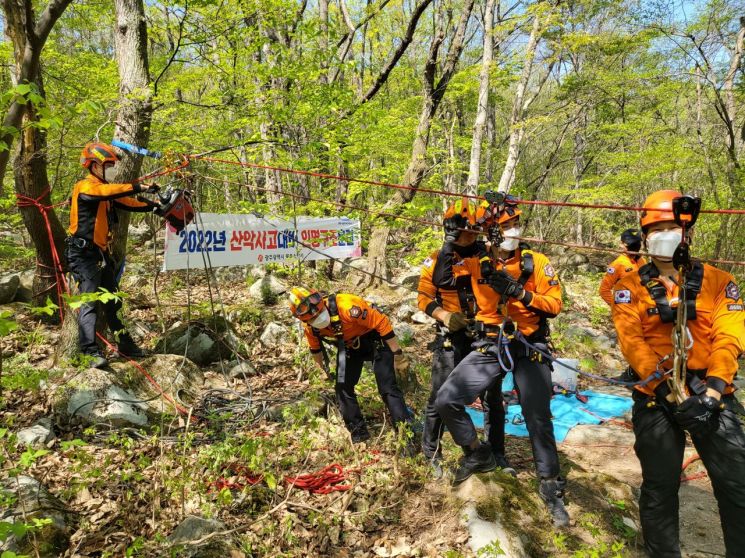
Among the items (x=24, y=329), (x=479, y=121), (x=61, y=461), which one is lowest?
(x=61, y=461)

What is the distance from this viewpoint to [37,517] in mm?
2816

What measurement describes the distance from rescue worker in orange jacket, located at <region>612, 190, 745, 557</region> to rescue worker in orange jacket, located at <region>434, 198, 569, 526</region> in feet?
2.27

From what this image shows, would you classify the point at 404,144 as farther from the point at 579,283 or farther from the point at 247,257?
the point at 247,257

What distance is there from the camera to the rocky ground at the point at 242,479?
299cm

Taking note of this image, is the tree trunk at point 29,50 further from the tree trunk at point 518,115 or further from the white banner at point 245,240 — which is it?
the tree trunk at point 518,115

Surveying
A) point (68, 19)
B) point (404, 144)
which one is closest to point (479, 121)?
point (404, 144)

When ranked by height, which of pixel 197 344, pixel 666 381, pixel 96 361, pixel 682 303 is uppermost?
pixel 682 303

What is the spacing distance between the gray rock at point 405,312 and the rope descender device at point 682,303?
713cm

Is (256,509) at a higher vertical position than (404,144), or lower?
lower

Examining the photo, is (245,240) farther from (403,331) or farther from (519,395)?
(519,395)

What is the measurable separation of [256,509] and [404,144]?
12.8 meters

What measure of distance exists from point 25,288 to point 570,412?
916cm

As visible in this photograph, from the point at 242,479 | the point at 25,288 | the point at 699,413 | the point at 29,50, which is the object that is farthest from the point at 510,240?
the point at 25,288

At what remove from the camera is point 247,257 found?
6.84 m
